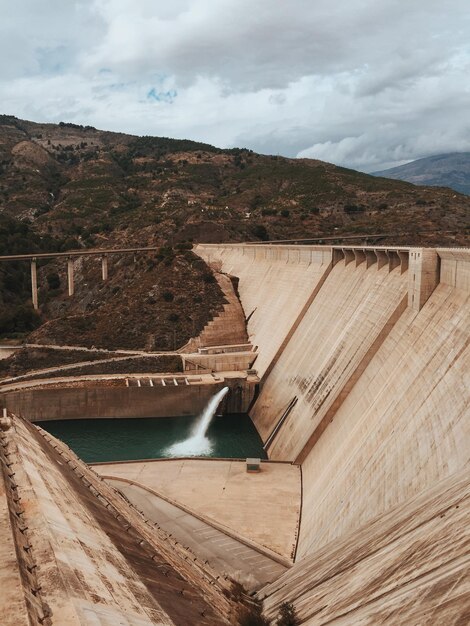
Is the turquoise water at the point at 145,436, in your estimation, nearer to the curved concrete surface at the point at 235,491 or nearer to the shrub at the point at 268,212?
the curved concrete surface at the point at 235,491

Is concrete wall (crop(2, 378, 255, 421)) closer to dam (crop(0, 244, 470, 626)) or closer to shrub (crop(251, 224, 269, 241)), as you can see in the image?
dam (crop(0, 244, 470, 626))

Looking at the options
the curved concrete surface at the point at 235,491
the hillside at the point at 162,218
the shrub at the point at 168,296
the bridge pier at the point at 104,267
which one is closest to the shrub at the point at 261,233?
the hillside at the point at 162,218

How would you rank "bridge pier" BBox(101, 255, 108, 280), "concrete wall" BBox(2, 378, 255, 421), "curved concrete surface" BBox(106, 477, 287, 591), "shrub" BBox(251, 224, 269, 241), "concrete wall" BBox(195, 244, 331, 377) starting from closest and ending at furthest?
"curved concrete surface" BBox(106, 477, 287, 591) < "concrete wall" BBox(2, 378, 255, 421) < "concrete wall" BBox(195, 244, 331, 377) < "bridge pier" BBox(101, 255, 108, 280) < "shrub" BBox(251, 224, 269, 241)

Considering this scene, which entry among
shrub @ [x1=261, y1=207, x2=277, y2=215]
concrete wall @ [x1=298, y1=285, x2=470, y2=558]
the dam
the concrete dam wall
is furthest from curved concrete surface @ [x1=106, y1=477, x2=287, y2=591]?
shrub @ [x1=261, y1=207, x2=277, y2=215]

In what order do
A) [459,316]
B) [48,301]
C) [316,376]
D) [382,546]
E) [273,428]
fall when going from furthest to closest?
[48,301]
[273,428]
[316,376]
[459,316]
[382,546]

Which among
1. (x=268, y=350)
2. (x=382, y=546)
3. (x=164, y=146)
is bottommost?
(x=268, y=350)

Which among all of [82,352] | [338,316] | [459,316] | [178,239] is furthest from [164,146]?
[459,316]

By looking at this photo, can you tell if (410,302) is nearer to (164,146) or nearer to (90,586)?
(90,586)
